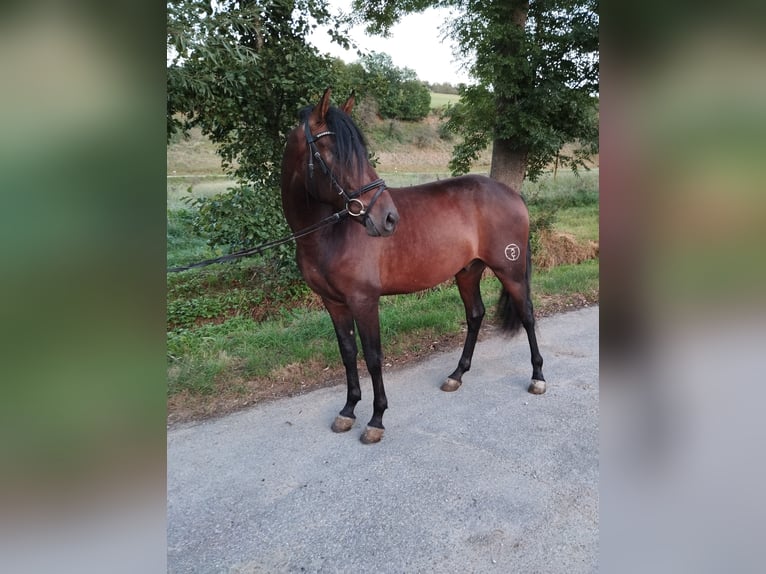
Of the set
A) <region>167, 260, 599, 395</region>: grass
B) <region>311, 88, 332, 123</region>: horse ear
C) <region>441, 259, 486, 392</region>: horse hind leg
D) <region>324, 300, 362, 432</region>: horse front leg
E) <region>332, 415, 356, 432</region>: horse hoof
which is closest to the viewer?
<region>311, 88, 332, 123</region>: horse ear

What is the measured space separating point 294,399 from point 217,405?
0.57m

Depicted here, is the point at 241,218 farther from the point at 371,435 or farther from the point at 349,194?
the point at 371,435

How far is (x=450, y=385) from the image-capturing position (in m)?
3.83

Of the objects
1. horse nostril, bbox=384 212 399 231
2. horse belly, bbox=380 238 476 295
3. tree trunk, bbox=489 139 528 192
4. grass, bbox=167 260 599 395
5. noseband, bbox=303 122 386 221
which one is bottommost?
grass, bbox=167 260 599 395

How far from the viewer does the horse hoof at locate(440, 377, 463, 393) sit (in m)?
3.83

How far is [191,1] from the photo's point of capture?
3.86 meters

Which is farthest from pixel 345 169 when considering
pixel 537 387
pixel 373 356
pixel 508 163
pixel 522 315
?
pixel 508 163

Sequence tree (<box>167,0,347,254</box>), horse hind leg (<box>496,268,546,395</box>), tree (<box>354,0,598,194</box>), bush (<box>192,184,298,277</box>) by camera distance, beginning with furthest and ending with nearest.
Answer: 1. tree (<box>354,0,598,194</box>)
2. bush (<box>192,184,298,277</box>)
3. tree (<box>167,0,347,254</box>)
4. horse hind leg (<box>496,268,546,395</box>)

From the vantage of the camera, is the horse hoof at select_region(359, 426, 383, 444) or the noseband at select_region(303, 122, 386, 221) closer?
the noseband at select_region(303, 122, 386, 221)

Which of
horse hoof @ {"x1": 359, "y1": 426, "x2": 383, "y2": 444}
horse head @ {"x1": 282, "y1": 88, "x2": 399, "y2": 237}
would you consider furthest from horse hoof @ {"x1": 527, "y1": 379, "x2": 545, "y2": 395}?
horse head @ {"x1": 282, "y1": 88, "x2": 399, "y2": 237}

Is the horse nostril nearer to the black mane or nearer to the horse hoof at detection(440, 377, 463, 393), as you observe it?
the black mane
